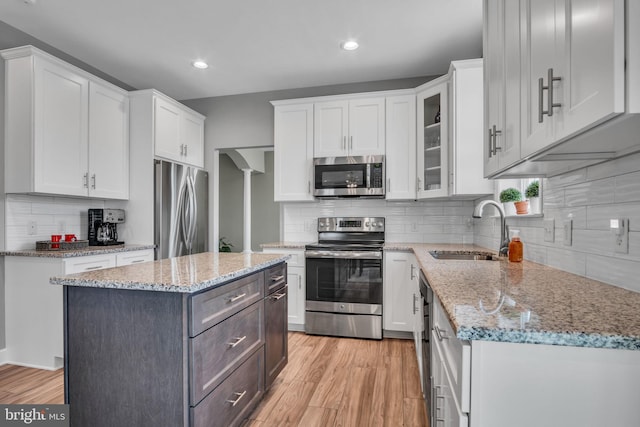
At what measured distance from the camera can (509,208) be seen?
2426mm

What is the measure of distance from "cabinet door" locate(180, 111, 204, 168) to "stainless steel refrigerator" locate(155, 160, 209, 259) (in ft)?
0.67

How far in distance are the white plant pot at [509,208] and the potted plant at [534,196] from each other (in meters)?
0.26

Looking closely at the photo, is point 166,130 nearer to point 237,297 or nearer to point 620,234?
point 237,297

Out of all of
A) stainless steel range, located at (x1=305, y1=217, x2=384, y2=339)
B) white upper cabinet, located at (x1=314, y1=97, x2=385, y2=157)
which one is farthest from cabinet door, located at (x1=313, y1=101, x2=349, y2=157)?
stainless steel range, located at (x1=305, y1=217, x2=384, y2=339)

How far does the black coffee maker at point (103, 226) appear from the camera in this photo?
10.8ft

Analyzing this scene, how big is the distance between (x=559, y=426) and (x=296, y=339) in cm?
275

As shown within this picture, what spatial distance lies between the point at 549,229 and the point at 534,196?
284 mm

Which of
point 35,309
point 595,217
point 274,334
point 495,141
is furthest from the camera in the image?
point 35,309

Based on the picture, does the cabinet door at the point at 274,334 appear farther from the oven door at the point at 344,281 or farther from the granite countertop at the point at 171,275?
the oven door at the point at 344,281

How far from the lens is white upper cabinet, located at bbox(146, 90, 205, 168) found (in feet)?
11.7

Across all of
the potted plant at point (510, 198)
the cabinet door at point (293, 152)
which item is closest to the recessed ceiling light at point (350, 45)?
the cabinet door at point (293, 152)

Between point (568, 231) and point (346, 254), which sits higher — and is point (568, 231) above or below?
above

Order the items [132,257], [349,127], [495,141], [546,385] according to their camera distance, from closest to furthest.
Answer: [546,385] → [495,141] → [132,257] → [349,127]

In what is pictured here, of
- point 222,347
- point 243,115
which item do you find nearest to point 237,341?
point 222,347
